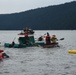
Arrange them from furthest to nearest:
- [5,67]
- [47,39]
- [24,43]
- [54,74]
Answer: [24,43] → [47,39] → [5,67] → [54,74]

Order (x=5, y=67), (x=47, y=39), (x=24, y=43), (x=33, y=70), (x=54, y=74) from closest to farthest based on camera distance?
(x=54, y=74)
(x=33, y=70)
(x=5, y=67)
(x=47, y=39)
(x=24, y=43)

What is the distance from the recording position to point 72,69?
2523 centimetres

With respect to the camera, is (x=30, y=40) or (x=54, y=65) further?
(x=30, y=40)

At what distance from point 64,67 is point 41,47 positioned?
808 inches

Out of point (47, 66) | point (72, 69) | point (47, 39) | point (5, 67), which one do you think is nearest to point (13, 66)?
point (5, 67)

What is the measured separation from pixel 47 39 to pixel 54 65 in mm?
15062

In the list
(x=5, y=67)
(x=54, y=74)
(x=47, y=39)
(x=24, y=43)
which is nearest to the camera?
(x=54, y=74)

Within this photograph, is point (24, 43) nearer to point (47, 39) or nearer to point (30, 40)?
point (30, 40)

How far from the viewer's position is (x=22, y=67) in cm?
2652

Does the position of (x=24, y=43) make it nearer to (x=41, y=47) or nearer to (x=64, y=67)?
(x=41, y=47)

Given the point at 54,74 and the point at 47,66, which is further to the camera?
the point at 47,66

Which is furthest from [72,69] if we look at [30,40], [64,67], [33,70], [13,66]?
[30,40]

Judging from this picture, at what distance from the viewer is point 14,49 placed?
146 feet

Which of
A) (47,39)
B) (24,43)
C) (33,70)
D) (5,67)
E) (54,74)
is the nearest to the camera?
(54,74)
